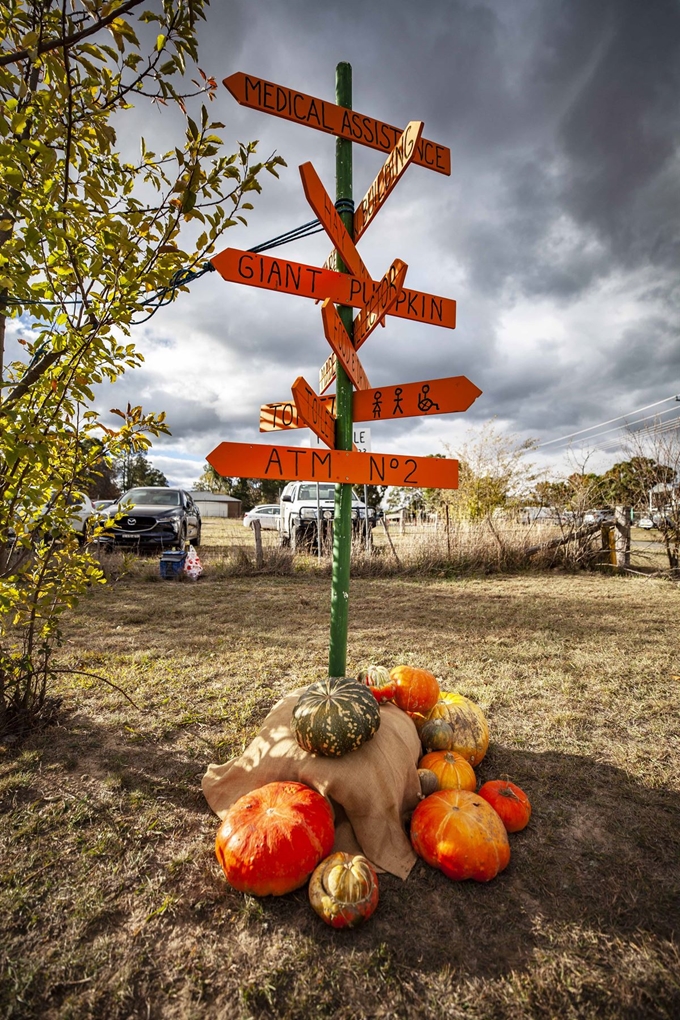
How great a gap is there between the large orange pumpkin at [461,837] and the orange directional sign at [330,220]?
2.47 m

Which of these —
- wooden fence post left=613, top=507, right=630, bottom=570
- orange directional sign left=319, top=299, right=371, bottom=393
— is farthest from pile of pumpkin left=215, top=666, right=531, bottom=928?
wooden fence post left=613, top=507, right=630, bottom=570

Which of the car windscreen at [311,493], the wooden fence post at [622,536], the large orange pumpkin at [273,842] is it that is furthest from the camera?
the car windscreen at [311,493]

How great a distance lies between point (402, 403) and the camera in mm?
2277

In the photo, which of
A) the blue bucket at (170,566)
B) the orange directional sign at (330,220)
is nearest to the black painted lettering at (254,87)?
the orange directional sign at (330,220)

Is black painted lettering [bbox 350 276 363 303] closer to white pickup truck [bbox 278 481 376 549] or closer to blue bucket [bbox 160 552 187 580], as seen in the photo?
blue bucket [bbox 160 552 187 580]

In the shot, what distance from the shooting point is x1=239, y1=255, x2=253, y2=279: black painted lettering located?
2.09 metres

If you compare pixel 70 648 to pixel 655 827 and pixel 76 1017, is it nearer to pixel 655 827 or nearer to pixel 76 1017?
pixel 76 1017

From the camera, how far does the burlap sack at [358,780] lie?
1963 millimetres

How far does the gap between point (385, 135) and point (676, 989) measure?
12.0ft

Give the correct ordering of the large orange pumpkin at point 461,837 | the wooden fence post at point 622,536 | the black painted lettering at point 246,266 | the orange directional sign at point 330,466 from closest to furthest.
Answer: the large orange pumpkin at point 461,837 < the orange directional sign at point 330,466 < the black painted lettering at point 246,266 < the wooden fence post at point 622,536

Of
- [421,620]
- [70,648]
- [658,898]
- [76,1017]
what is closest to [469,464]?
[421,620]

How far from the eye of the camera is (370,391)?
2350 mm

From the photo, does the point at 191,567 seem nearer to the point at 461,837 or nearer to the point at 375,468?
the point at 375,468

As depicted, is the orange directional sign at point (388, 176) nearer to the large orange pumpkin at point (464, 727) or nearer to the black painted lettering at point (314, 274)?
the black painted lettering at point (314, 274)
